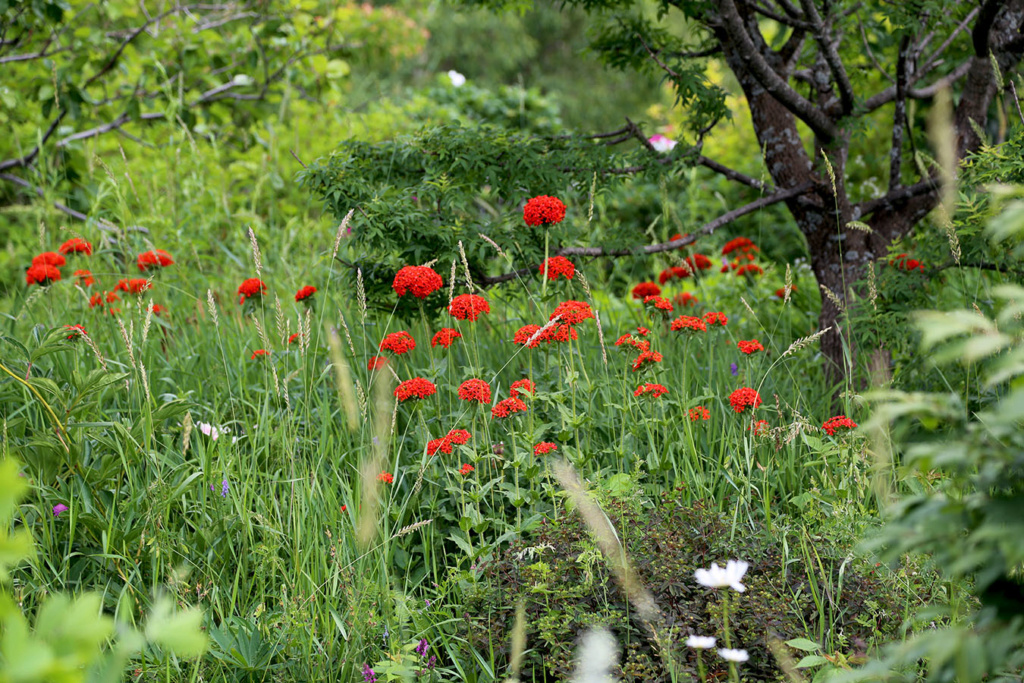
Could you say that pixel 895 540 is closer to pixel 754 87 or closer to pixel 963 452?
pixel 963 452

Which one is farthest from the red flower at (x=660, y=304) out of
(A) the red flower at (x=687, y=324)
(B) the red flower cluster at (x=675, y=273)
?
(B) the red flower cluster at (x=675, y=273)

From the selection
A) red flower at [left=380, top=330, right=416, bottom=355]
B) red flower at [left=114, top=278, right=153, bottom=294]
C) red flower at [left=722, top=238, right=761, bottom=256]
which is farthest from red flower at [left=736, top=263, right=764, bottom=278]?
Answer: red flower at [left=114, top=278, right=153, bottom=294]

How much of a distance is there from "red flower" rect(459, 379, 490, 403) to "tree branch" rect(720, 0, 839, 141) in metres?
1.63

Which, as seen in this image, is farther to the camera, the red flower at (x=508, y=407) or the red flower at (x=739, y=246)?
the red flower at (x=739, y=246)

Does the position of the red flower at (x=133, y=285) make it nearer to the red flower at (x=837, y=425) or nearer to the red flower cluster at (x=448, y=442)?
the red flower cluster at (x=448, y=442)

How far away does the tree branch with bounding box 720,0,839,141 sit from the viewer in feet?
8.95

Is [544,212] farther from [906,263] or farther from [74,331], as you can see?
[74,331]

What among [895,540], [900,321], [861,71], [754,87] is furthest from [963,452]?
[861,71]

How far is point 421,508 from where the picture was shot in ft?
7.31

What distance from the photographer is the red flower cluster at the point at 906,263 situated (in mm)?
2648

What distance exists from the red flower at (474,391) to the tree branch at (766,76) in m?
1.63

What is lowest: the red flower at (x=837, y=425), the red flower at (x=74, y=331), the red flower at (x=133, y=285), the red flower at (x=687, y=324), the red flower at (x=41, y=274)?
the red flower at (x=133, y=285)

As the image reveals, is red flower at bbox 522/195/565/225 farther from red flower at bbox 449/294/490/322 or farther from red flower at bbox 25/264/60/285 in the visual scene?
red flower at bbox 25/264/60/285

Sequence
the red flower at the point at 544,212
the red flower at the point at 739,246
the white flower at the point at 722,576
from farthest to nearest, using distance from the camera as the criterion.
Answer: the red flower at the point at 739,246
the red flower at the point at 544,212
the white flower at the point at 722,576
